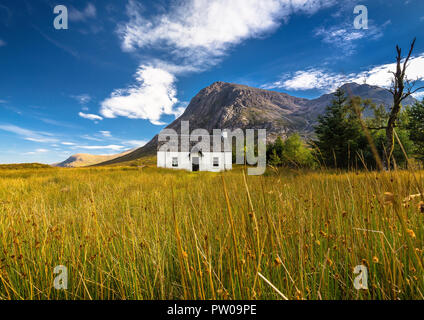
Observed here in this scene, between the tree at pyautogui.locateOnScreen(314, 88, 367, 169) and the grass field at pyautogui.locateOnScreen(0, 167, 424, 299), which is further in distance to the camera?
the tree at pyautogui.locateOnScreen(314, 88, 367, 169)

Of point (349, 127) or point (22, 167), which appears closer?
point (349, 127)

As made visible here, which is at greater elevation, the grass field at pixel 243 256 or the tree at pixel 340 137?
the tree at pixel 340 137

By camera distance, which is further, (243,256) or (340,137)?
(340,137)

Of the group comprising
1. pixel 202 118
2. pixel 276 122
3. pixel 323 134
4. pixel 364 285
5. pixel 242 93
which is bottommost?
pixel 364 285

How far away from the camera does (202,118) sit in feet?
647

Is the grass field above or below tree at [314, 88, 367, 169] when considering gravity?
below

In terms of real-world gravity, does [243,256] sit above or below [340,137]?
below

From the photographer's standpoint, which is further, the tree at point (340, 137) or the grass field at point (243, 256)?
the tree at point (340, 137)
